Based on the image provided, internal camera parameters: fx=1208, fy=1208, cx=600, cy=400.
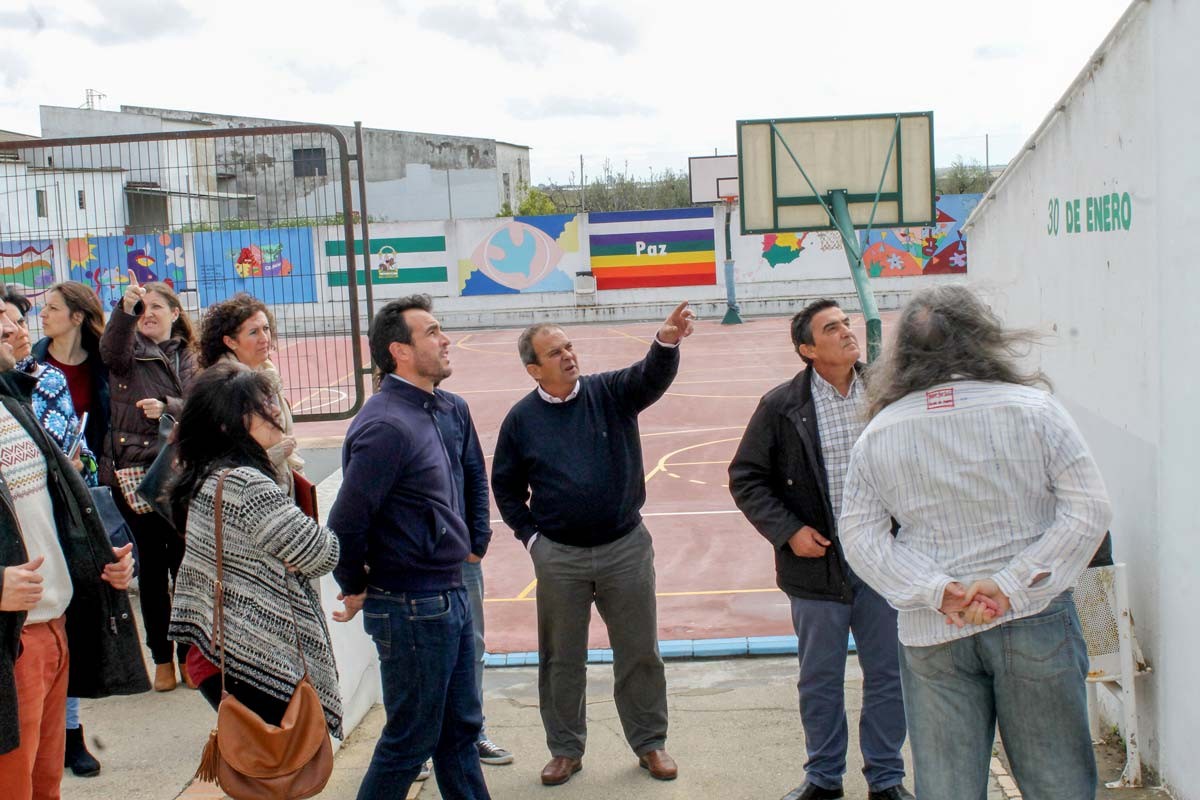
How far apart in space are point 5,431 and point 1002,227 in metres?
5.34

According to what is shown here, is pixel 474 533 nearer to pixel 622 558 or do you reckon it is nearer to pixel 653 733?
pixel 622 558

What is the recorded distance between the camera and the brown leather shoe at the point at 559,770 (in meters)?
5.01

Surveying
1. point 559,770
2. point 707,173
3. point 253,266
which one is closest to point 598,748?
point 559,770

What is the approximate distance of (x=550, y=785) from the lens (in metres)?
5.01

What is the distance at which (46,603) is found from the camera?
3.64m

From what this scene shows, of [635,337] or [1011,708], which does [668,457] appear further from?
[635,337]

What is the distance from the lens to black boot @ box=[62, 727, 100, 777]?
4.87 meters

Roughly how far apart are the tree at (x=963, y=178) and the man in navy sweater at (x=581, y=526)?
43.0 meters

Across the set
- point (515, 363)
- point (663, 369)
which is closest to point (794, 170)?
point (663, 369)

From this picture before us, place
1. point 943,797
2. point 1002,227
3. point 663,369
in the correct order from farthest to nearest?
1. point 1002,227
2. point 663,369
3. point 943,797

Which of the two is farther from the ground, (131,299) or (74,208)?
(74,208)

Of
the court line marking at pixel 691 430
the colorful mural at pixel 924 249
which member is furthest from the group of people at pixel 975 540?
the colorful mural at pixel 924 249

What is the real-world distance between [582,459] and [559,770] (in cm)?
131

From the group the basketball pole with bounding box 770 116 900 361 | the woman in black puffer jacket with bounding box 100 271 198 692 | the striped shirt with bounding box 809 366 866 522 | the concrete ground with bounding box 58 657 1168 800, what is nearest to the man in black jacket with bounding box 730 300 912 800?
the striped shirt with bounding box 809 366 866 522
